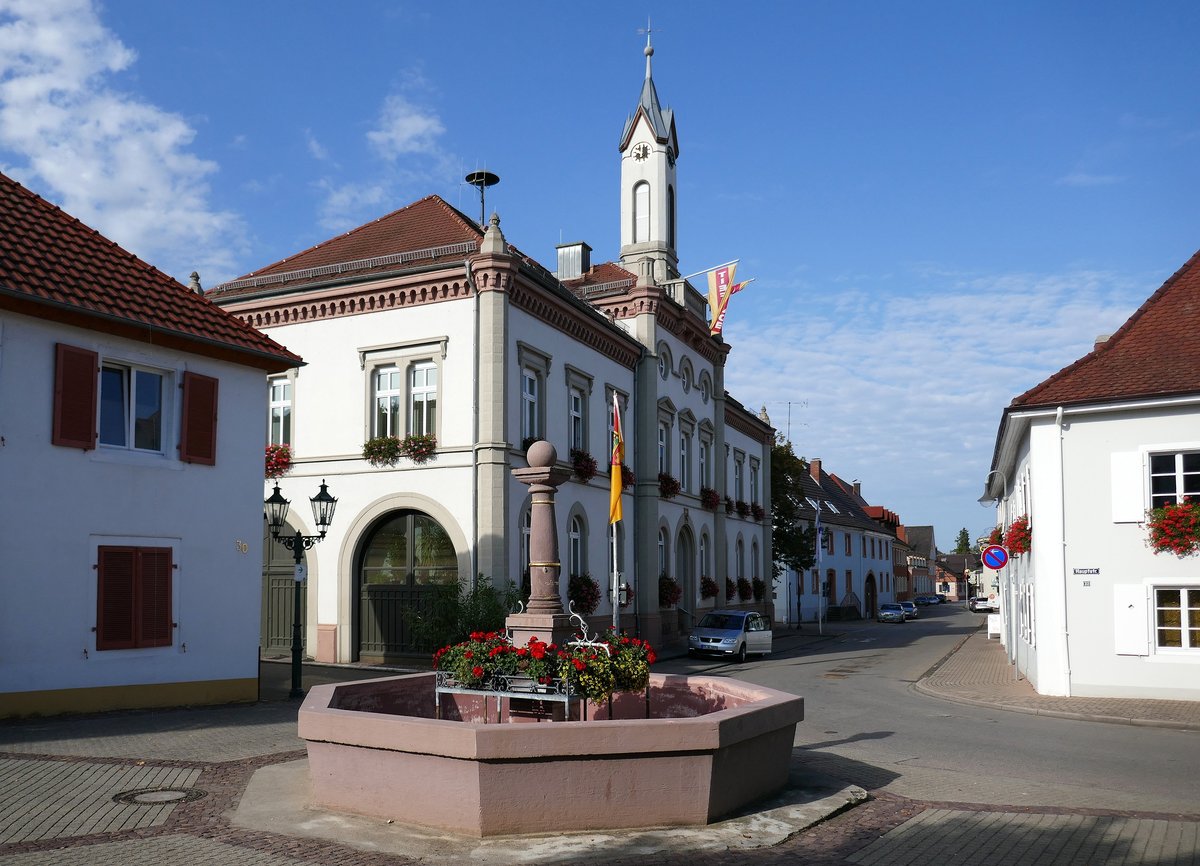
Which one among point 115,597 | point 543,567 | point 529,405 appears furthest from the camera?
point 529,405

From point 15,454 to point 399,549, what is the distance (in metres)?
12.5

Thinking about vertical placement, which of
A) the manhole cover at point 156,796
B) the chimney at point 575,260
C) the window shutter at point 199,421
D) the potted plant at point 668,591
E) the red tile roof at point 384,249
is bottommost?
the manhole cover at point 156,796

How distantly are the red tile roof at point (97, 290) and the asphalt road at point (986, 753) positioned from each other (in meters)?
11.3

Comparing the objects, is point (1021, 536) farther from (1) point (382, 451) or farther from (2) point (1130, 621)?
(1) point (382, 451)

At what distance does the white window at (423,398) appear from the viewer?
2614 centimetres

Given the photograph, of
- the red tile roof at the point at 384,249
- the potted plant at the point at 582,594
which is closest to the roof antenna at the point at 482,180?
the red tile roof at the point at 384,249

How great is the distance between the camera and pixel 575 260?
39.0 m

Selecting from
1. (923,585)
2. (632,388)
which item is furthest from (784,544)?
(923,585)

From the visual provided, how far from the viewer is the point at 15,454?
1459 centimetres

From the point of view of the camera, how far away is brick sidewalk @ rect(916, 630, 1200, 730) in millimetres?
17266

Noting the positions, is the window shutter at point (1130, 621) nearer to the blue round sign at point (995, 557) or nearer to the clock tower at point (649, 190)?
the blue round sign at point (995, 557)

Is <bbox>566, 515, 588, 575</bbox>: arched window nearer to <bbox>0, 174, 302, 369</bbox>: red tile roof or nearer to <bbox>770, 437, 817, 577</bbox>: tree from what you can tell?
<bbox>0, 174, 302, 369</bbox>: red tile roof

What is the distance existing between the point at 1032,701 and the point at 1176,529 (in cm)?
416

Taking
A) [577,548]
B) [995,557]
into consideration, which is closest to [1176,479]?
[995,557]
